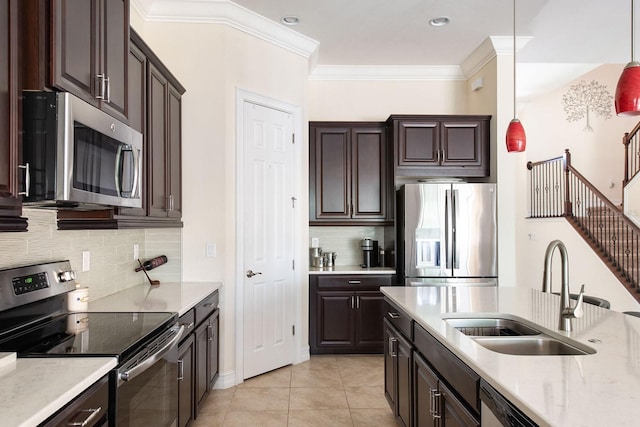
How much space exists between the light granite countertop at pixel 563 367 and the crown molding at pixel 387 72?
340cm

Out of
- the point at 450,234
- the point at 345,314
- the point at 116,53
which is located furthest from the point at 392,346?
the point at 116,53

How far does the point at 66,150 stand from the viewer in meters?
1.47

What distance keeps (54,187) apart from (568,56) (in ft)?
17.5

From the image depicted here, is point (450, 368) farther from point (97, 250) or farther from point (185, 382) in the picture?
point (97, 250)

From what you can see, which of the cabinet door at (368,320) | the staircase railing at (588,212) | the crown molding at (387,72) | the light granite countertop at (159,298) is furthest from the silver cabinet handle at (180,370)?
the staircase railing at (588,212)

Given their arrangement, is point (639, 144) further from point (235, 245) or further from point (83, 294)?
point (83, 294)

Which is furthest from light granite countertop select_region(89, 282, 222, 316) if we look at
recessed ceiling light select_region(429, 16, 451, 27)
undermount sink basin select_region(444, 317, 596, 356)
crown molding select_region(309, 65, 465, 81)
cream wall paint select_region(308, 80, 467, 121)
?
recessed ceiling light select_region(429, 16, 451, 27)

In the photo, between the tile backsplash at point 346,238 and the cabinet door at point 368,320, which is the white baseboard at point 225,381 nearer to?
the cabinet door at point 368,320

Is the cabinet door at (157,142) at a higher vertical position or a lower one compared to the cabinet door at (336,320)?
higher

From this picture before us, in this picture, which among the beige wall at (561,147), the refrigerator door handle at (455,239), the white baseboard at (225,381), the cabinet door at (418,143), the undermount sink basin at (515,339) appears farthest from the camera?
the beige wall at (561,147)

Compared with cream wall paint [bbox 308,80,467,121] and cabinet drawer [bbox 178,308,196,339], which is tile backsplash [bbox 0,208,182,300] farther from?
cream wall paint [bbox 308,80,467,121]

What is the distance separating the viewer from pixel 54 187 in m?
1.45

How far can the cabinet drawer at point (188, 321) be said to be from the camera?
2.45 m

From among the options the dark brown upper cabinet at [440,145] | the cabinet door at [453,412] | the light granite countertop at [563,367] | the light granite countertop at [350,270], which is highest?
the dark brown upper cabinet at [440,145]
